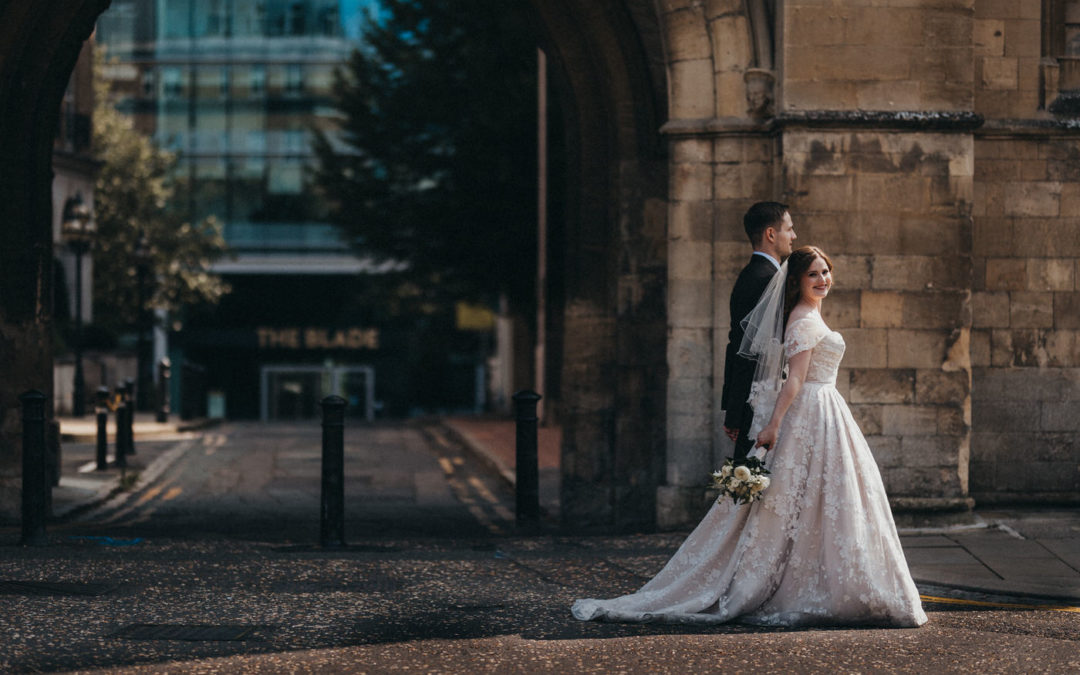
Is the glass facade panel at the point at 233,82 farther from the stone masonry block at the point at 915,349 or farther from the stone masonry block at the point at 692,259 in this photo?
the stone masonry block at the point at 915,349

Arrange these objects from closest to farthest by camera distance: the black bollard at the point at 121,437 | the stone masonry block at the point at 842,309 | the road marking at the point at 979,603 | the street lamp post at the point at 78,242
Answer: the road marking at the point at 979,603, the stone masonry block at the point at 842,309, the black bollard at the point at 121,437, the street lamp post at the point at 78,242

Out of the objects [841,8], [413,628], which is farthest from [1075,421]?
[413,628]

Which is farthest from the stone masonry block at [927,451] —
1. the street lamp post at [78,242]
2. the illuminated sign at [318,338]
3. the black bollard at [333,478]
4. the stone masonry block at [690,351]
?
the illuminated sign at [318,338]

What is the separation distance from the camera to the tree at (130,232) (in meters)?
33.7

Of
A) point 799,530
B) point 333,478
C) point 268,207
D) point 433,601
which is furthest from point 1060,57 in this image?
point 268,207

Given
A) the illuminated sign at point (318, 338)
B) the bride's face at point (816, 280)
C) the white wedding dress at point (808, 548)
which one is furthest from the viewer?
the illuminated sign at point (318, 338)

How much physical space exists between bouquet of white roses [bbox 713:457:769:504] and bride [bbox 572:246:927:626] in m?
0.14

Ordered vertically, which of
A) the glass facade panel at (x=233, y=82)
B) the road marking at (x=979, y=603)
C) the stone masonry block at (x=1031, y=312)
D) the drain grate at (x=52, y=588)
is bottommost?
the road marking at (x=979, y=603)

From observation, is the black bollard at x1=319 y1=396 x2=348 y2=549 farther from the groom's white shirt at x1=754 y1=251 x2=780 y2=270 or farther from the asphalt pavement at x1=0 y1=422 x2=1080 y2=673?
the groom's white shirt at x1=754 y1=251 x2=780 y2=270

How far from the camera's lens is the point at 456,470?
677 inches

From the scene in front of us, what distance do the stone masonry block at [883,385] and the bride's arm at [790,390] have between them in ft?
11.0

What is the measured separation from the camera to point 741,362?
21.7ft

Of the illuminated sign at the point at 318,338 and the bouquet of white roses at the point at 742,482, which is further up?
the illuminated sign at the point at 318,338

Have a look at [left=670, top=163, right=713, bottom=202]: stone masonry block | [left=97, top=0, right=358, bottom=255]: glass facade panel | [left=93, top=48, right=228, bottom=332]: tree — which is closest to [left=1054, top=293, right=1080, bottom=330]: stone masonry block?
[left=670, top=163, right=713, bottom=202]: stone masonry block
